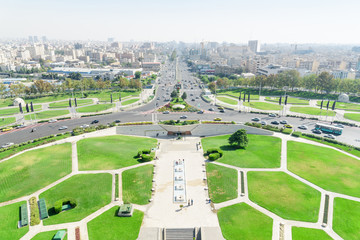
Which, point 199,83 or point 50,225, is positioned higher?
point 199,83

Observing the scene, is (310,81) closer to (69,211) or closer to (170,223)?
(170,223)

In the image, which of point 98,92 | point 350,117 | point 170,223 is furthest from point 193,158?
point 98,92

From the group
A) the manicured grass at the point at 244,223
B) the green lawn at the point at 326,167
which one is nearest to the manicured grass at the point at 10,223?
the manicured grass at the point at 244,223

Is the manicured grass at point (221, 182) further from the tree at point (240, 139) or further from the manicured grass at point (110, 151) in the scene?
the manicured grass at point (110, 151)

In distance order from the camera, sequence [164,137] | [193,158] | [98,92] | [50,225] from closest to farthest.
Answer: [50,225] < [193,158] < [164,137] < [98,92]

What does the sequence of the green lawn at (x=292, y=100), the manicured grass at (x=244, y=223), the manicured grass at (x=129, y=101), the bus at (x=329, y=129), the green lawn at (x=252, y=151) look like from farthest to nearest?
1. the manicured grass at (x=129, y=101)
2. the green lawn at (x=292, y=100)
3. the bus at (x=329, y=129)
4. the green lawn at (x=252, y=151)
5. the manicured grass at (x=244, y=223)
